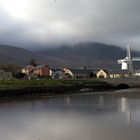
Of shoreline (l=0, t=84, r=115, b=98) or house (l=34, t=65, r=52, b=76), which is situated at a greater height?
house (l=34, t=65, r=52, b=76)

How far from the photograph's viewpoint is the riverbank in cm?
4362

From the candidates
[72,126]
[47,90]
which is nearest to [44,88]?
[47,90]

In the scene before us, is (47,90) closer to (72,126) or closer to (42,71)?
(72,126)

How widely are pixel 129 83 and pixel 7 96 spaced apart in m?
33.9

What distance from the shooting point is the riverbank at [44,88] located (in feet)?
143

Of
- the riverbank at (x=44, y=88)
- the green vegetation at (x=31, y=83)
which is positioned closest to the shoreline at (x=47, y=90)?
the riverbank at (x=44, y=88)

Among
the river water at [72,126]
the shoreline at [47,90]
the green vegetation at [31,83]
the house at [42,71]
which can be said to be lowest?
the river water at [72,126]

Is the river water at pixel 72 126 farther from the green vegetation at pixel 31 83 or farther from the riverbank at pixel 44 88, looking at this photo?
the green vegetation at pixel 31 83

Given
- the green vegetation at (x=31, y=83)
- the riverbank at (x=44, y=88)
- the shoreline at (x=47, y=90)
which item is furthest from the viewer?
the green vegetation at (x=31, y=83)

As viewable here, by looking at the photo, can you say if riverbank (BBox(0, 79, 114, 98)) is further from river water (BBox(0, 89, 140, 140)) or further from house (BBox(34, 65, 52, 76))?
house (BBox(34, 65, 52, 76))

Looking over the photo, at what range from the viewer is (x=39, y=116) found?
25328 mm

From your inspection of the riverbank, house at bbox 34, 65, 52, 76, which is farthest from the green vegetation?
house at bbox 34, 65, 52, 76

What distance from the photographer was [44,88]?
163ft

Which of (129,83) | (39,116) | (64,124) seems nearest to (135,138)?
(64,124)
